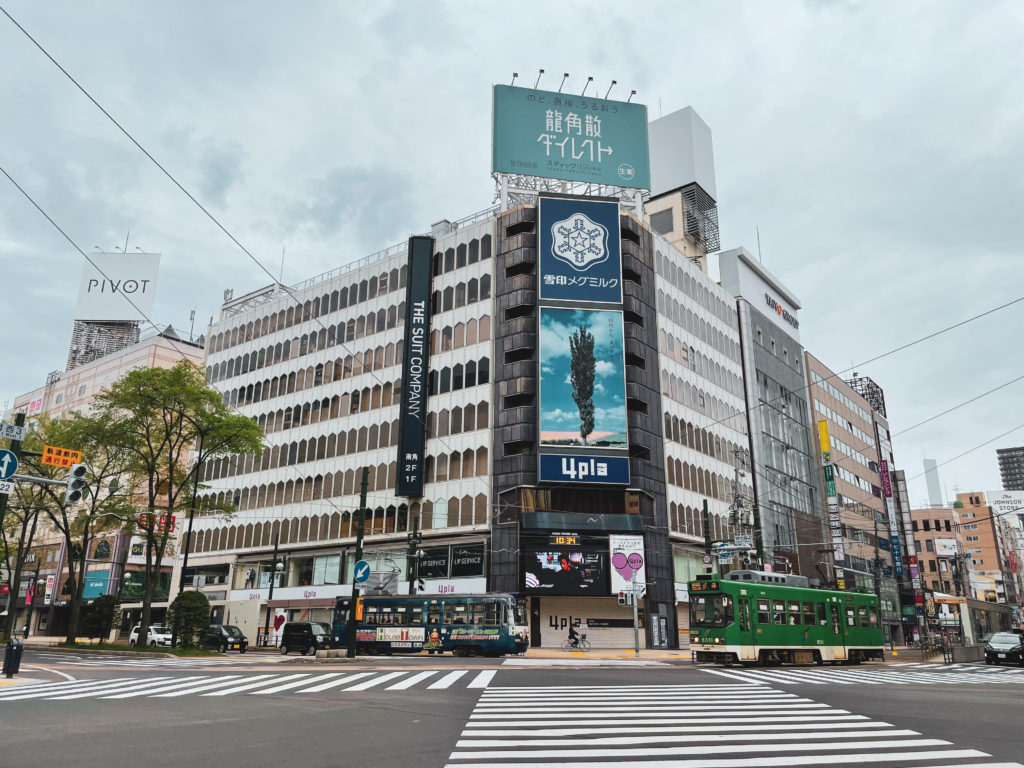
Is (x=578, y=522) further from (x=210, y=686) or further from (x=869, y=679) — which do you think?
(x=210, y=686)

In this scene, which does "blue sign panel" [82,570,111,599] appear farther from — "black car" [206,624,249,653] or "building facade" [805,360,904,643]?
"building facade" [805,360,904,643]

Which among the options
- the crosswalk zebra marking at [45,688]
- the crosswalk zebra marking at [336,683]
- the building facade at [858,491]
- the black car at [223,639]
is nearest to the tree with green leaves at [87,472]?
the black car at [223,639]

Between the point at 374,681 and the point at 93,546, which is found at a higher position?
the point at 93,546

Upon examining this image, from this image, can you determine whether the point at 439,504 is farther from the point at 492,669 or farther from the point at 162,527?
the point at 492,669

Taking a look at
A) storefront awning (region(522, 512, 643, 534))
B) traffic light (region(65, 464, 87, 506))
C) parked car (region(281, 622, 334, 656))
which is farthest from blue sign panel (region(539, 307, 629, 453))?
traffic light (region(65, 464, 87, 506))

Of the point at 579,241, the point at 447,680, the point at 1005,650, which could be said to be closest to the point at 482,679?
the point at 447,680

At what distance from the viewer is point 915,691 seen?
18.5 metres

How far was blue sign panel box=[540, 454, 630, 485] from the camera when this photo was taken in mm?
47000

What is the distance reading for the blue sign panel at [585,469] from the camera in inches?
1850

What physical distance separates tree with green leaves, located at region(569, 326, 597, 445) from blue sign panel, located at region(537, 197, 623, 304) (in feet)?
9.58

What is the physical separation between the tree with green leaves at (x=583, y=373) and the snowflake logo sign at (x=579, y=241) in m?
5.14

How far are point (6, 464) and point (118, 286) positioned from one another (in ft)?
182

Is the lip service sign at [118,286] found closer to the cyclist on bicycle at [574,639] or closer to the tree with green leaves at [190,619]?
the tree with green leaves at [190,619]

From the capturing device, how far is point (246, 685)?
1819 cm
